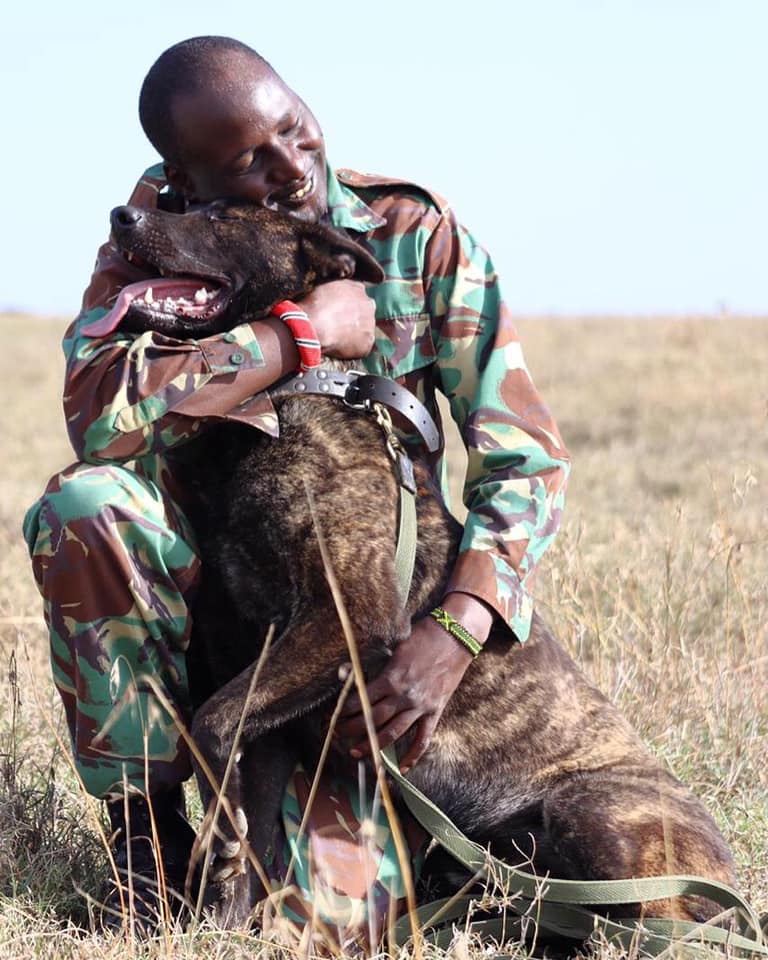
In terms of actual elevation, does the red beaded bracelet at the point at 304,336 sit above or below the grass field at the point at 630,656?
above

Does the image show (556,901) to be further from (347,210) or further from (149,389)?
(347,210)

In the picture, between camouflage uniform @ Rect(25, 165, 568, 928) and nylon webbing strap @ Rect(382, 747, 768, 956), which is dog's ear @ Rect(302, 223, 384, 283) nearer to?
camouflage uniform @ Rect(25, 165, 568, 928)

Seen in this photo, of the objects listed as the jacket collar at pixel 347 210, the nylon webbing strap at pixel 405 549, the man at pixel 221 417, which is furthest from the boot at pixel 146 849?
the jacket collar at pixel 347 210

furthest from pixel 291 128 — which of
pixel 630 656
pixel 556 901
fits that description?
pixel 630 656

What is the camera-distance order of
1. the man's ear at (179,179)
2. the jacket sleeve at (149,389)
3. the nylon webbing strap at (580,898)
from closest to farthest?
the nylon webbing strap at (580,898)
the jacket sleeve at (149,389)
the man's ear at (179,179)

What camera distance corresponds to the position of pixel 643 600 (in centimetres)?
554

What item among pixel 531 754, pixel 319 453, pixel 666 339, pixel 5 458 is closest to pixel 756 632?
pixel 531 754

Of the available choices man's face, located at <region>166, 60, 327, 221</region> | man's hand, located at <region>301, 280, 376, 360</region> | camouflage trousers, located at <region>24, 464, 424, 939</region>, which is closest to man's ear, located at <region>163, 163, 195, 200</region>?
man's face, located at <region>166, 60, 327, 221</region>

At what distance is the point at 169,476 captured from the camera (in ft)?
11.4

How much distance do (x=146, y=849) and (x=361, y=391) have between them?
1.30 meters

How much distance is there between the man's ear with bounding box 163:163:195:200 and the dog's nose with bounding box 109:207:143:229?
0.31 metres

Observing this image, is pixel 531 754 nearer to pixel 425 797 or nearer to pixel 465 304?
pixel 425 797

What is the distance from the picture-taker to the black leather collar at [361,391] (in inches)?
132

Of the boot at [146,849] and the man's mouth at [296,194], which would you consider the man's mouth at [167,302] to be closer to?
the man's mouth at [296,194]
